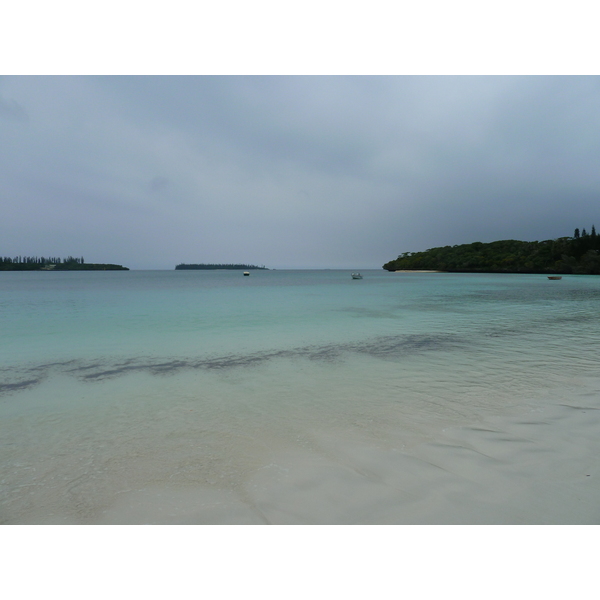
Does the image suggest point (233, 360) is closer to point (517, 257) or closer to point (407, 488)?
point (407, 488)

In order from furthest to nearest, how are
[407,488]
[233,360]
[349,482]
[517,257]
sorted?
[517,257] < [233,360] < [349,482] < [407,488]

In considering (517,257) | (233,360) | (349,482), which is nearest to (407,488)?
(349,482)

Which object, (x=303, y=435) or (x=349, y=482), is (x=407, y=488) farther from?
(x=303, y=435)

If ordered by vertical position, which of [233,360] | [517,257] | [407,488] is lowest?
[407,488]

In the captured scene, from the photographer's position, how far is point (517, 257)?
384 ft

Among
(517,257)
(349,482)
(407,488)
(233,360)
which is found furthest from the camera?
(517,257)

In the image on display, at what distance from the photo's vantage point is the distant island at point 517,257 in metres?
94.8

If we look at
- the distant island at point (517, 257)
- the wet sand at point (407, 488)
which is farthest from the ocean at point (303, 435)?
the distant island at point (517, 257)

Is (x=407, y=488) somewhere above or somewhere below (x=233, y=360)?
below

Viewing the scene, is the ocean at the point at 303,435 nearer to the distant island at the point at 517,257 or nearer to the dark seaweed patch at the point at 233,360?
the dark seaweed patch at the point at 233,360

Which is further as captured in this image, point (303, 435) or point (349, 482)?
point (303, 435)

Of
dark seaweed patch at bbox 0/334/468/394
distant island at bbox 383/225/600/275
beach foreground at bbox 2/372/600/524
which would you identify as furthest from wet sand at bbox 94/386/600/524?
distant island at bbox 383/225/600/275

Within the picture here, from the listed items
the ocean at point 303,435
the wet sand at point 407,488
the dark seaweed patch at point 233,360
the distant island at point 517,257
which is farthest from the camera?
the distant island at point 517,257

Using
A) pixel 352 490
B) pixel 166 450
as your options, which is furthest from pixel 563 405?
pixel 166 450
